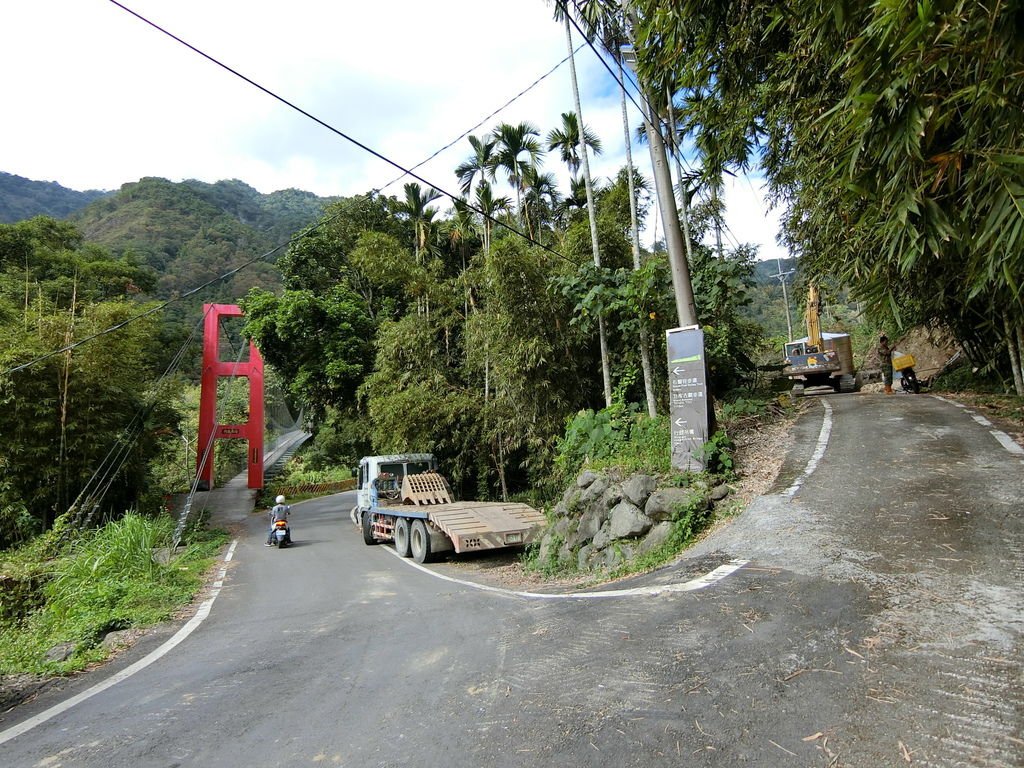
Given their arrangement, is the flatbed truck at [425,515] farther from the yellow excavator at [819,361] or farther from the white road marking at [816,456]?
the yellow excavator at [819,361]

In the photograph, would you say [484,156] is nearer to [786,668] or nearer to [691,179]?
[691,179]

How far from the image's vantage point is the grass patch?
624 cm

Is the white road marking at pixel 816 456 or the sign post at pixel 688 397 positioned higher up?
the sign post at pixel 688 397

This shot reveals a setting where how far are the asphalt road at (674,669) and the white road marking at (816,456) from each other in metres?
0.54

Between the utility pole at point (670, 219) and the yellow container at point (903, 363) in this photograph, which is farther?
the yellow container at point (903, 363)

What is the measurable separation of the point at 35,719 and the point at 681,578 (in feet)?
16.3

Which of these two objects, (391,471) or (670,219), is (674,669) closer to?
(670,219)

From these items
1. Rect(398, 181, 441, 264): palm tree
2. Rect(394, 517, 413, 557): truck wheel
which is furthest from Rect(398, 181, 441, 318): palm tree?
Rect(394, 517, 413, 557): truck wheel

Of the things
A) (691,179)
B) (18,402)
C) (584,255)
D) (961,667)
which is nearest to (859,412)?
(691,179)

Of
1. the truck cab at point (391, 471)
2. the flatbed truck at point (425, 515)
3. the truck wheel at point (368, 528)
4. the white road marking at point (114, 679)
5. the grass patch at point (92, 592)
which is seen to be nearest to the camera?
the white road marking at point (114, 679)

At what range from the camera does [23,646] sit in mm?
6512

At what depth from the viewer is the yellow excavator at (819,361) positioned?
1919cm

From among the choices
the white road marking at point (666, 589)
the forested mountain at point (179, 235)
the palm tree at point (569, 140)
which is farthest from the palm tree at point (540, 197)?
the forested mountain at point (179, 235)

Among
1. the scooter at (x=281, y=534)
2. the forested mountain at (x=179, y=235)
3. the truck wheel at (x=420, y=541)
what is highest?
the forested mountain at (x=179, y=235)
